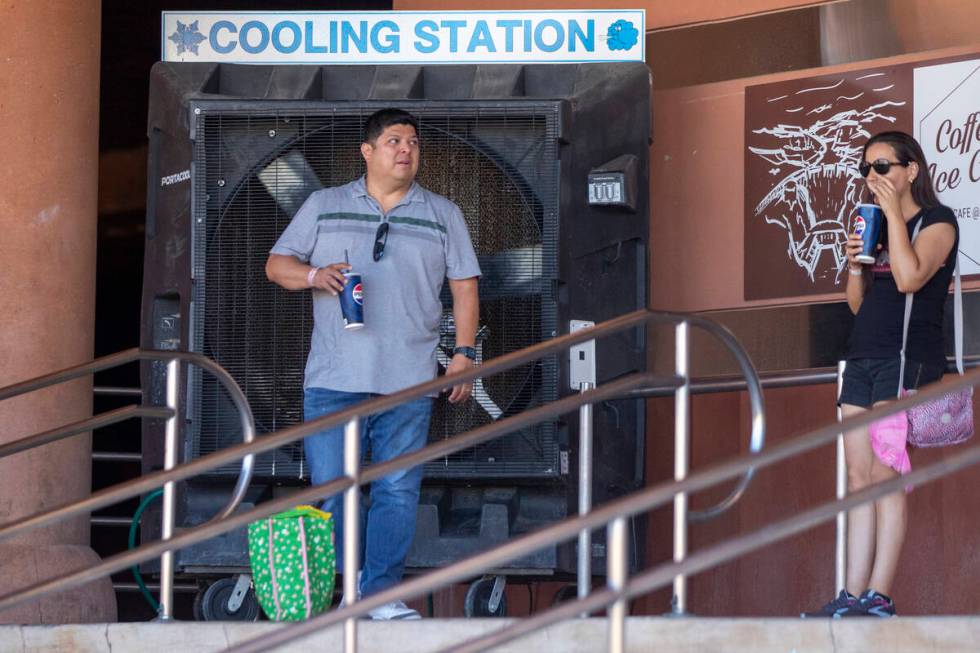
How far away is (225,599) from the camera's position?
16.6 feet

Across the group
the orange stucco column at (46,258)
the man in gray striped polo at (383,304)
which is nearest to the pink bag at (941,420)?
the man in gray striped polo at (383,304)

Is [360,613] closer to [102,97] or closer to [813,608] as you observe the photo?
[813,608]

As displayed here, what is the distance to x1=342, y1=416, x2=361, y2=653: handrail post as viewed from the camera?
324 cm

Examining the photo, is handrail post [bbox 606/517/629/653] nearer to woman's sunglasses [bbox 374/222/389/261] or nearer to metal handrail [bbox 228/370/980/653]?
metal handrail [bbox 228/370/980/653]

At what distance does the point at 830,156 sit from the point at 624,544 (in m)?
3.82

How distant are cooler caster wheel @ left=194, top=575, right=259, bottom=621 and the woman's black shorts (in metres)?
2.09

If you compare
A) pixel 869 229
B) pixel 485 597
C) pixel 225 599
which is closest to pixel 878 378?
pixel 869 229

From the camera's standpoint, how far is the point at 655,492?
257cm

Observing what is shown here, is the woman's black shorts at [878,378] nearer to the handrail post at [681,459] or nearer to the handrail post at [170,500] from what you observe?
the handrail post at [681,459]

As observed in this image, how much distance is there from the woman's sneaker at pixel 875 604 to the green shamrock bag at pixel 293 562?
137cm

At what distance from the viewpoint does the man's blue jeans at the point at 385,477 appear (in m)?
4.23

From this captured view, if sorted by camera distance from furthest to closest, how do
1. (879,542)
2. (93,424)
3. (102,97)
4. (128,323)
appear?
(128,323) < (102,97) < (93,424) < (879,542)

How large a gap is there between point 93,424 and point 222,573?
0.95 m

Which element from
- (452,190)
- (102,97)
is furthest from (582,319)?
(102,97)
